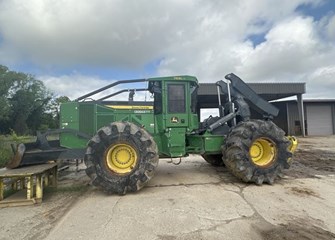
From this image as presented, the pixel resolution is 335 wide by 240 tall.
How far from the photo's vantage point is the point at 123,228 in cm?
429

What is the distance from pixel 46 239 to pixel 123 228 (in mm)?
1110

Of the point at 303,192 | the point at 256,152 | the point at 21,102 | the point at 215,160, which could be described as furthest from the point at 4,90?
the point at 303,192

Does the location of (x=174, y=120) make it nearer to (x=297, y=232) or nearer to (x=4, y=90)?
(x=297, y=232)

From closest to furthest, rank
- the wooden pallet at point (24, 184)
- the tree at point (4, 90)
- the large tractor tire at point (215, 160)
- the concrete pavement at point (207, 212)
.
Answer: the concrete pavement at point (207, 212) < the wooden pallet at point (24, 184) < the large tractor tire at point (215, 160) < the tree at point (4, 90)

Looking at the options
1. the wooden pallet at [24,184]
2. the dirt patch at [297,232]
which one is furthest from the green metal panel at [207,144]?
the wooden pallet at [24,184]

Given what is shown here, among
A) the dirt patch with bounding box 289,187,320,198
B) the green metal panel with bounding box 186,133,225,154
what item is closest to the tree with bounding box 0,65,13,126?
the green metal panel with bounding box 186,133,225,154

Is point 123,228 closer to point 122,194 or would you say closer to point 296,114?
point 122,194

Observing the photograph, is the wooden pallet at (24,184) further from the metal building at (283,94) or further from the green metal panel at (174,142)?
the metal building at (283,94)

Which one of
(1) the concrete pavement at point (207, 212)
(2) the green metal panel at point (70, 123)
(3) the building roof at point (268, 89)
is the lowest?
(1) the concrete pavement at point (207, 212)

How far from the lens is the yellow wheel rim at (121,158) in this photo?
6.18 meters

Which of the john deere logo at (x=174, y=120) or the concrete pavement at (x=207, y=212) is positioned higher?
the john deere logo at (x=174, y=120)

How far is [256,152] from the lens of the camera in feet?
23.7

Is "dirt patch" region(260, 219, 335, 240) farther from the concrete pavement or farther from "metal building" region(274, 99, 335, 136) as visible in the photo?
"metal building" region(274, 99, 335, 136)

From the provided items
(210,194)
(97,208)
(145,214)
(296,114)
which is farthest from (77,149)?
(296,114)
